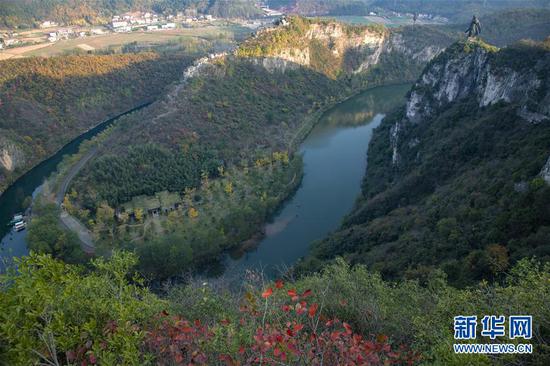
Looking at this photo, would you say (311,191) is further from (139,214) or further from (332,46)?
(332,46)

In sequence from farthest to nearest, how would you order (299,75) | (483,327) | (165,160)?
(299,75)
(165,160)
(483,327)

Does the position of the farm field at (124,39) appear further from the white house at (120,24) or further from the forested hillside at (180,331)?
the forested hillside at (180,331)

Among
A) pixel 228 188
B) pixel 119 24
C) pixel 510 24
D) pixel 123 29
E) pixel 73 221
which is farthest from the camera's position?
pixel 119 24

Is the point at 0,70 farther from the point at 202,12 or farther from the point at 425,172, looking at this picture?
the point at 202,12

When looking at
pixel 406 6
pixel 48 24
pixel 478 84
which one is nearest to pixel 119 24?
pixel 48 24

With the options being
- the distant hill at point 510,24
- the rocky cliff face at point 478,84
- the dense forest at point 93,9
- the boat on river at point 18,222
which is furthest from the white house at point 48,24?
the rocky cliff face at point 478,84

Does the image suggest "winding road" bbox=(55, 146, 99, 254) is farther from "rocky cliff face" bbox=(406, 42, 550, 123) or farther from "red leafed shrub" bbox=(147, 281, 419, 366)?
"rocky cliff face" bbox=(406, 42, 550, 123)

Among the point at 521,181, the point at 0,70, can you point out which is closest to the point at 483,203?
the point at 521,181
